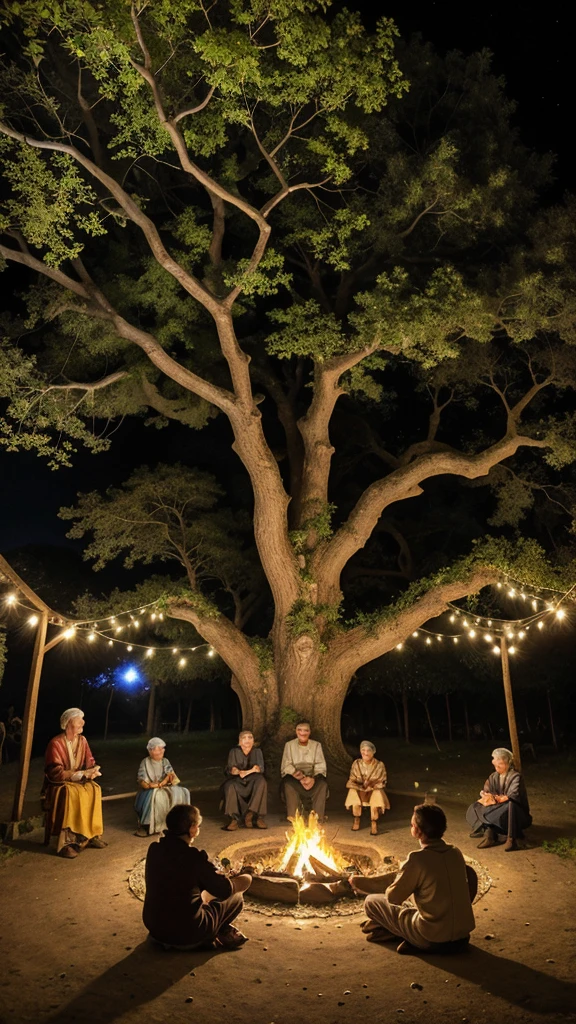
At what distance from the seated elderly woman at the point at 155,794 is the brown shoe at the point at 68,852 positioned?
895 millimetres

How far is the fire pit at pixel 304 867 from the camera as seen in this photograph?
5188 millimetres

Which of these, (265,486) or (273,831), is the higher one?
(265,486)

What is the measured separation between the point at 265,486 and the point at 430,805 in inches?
270

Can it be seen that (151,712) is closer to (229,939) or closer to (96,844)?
(96,844)

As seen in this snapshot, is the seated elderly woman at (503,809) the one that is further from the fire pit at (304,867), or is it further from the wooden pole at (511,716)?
the fire pit at (304,867)

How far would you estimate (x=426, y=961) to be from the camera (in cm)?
413

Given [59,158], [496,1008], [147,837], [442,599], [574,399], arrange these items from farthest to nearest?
1. [574,399]
2. [442,599]
3. [59,158]
4. [147,837]
5. [496,1008]

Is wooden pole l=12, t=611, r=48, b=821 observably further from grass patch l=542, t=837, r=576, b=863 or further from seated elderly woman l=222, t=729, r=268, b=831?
grass patch l=542, t=837, r=576, b=863

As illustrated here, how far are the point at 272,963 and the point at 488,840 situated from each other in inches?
132

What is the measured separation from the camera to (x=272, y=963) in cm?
421

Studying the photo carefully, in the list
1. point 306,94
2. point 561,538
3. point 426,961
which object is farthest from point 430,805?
point 561,538

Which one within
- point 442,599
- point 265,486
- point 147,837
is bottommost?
point 147,837

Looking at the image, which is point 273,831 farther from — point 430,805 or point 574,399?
point 574,399

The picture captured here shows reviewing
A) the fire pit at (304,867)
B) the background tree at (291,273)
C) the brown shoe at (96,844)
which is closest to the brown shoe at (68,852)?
the brown shoe at (96,844)
